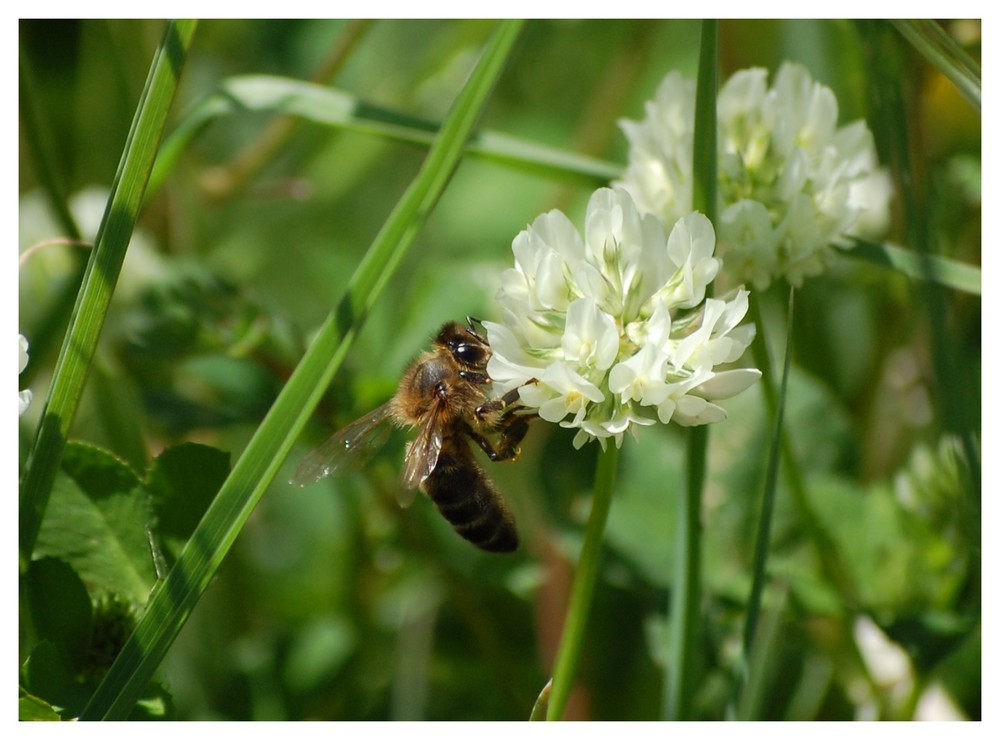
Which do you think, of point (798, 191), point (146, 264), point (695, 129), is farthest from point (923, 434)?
point (146, 264)

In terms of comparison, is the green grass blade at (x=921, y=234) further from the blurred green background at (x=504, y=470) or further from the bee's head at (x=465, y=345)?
the bee's head at (x=465, y=345)

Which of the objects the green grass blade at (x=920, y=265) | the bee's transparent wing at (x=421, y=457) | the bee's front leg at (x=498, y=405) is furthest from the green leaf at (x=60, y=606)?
the green grass blade at (x=920, y=265)

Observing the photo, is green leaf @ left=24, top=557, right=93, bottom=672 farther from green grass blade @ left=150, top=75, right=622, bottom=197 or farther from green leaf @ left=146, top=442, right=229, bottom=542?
green grass blade @ left=150, top=75, right=622, bottom=197

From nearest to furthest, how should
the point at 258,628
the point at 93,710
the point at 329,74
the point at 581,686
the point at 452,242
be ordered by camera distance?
the point at 93,710 < the point at 581,686 < the point at 258,628 < the point at 329,74 < the point at 452,242

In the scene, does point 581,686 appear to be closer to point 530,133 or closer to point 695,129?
point 695,129

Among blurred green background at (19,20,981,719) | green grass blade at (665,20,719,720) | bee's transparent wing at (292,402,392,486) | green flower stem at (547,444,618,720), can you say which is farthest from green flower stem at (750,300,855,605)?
bee's transparent wing at (292,402,392,486)

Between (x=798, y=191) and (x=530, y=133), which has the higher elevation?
(x=530, y=133)
